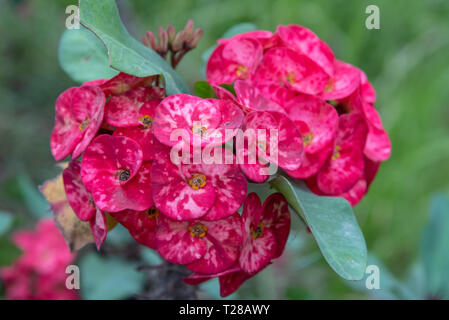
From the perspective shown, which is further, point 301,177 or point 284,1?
point 284,1

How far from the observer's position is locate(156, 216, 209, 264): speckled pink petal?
0.54 metres

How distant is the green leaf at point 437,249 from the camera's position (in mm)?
1076

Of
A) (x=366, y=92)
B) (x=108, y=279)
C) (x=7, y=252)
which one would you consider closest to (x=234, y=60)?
(x=366, y=92)

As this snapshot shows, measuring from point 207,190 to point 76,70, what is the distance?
0.39 meters

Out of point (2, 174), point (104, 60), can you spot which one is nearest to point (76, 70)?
point (104, 60)

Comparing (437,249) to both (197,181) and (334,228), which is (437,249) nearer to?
(334,228)

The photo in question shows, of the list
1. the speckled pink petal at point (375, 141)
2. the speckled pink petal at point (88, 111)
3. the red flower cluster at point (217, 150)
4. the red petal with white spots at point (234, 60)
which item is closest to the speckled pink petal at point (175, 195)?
the red flower cluster at point (217, 150)

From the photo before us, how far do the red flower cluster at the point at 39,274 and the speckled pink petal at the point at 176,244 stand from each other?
0.68 meters

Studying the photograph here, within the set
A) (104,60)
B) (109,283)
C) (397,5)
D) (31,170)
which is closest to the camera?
(104,60)

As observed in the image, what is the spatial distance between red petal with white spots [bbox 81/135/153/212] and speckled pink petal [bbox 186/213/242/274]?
91 millimetres

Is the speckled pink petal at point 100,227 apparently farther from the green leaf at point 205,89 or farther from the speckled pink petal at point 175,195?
the green leaf at point 205,89

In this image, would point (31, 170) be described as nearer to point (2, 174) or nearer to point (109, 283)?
point (2, 174)

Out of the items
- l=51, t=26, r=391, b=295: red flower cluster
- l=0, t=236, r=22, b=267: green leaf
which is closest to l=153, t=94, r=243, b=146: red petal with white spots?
l=51, t=26, r=391, b=295: red flower cluster

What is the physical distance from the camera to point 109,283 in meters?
1.25
